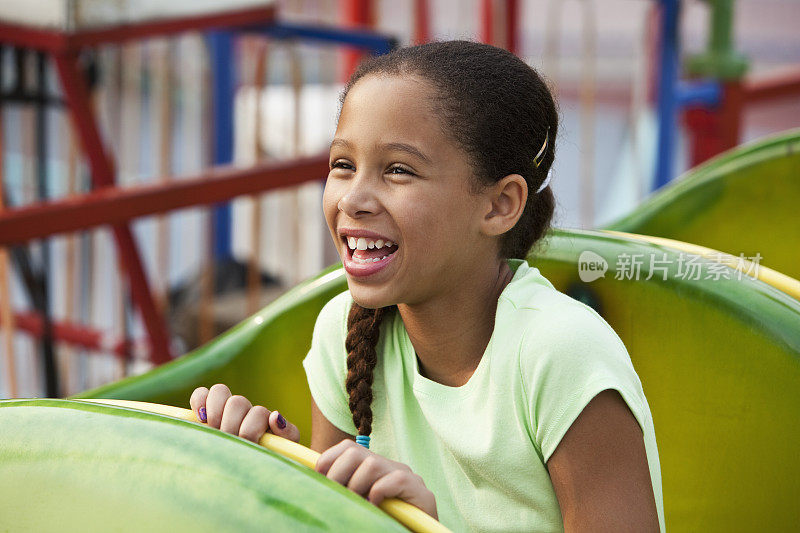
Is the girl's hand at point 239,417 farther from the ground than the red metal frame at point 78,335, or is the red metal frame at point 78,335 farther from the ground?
the girl's hand at point 239,417

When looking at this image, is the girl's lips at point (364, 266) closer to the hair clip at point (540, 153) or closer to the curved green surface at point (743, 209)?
the hair clip at point (540, 153)

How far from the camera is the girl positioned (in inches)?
24.7

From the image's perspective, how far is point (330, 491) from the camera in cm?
50

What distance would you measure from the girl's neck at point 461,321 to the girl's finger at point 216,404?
16 centimetres

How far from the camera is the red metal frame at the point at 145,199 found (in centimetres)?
131

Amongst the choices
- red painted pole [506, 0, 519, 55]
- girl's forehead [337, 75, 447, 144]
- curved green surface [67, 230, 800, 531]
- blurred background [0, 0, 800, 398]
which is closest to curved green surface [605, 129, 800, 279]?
blurred background [0, 0, 800, 398]

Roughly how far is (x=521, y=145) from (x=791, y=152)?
0.63 m

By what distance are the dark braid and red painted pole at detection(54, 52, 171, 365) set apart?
955 mm

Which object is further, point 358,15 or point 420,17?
point 358,15

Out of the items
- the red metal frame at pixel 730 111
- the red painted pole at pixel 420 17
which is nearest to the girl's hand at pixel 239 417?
the red painted pole at pixel 420 17

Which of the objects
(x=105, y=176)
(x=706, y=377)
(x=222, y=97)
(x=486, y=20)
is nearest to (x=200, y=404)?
(x=706, y=377)

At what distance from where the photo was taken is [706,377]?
0.87 m

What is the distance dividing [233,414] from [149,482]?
146 mm

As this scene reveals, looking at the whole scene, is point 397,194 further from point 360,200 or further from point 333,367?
point 333,367
